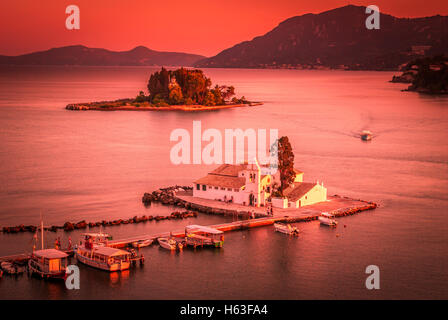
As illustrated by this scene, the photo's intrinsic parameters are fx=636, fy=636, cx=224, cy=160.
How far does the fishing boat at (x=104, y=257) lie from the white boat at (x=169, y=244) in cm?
271

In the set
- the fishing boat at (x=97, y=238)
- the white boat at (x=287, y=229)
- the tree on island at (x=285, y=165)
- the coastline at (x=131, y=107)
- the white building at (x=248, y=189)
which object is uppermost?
the coastline at (x=131, y=107)

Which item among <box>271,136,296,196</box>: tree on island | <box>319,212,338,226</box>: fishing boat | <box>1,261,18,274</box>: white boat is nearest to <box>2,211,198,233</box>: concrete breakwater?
<box>271,136,296,196</box>: tree on island

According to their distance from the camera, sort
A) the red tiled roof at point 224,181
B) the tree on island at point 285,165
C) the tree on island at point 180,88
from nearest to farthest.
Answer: the red tiled roof at point 224,181
the tree on island at point 285,165
the tree on island at point 180,88

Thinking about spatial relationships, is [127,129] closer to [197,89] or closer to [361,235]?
[197,89]

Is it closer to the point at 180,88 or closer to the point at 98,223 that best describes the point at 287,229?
the point at 98,223

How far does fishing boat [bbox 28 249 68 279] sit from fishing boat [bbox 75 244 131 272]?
1198mm

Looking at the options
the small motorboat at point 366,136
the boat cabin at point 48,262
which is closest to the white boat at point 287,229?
the boat cabin at point 48,262

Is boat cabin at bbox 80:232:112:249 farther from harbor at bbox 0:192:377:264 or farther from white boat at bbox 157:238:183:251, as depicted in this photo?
white boat at bbox 157:238:183:251

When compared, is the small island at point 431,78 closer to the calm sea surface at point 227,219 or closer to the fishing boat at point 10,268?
the calm sea surface at point 227,219

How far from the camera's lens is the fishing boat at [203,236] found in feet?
104

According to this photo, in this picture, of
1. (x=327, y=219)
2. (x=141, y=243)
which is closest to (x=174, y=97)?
(x=327, y=219)

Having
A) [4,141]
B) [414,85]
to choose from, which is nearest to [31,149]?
[4,141]

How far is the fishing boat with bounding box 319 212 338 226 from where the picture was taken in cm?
3472

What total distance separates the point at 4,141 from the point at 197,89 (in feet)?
A: 162
